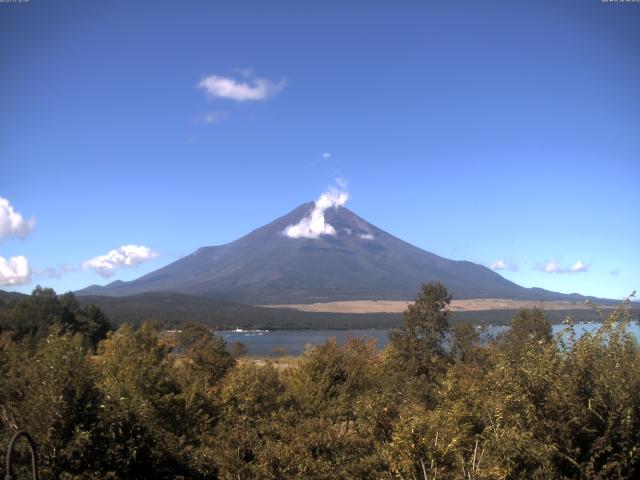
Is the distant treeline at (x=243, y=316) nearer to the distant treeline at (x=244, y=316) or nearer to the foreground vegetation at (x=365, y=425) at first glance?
the distant treeline at (x=244, y=316)

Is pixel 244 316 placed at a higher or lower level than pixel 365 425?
lower

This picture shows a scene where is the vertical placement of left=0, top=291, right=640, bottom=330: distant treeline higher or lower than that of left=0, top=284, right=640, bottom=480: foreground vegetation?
lower

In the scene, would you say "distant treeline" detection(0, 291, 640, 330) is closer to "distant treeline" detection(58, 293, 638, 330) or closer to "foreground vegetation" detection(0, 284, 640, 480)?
"distant treeline" detection(58, 293, 638, 330)

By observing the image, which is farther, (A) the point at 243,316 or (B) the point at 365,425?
(A) the point at 243,316

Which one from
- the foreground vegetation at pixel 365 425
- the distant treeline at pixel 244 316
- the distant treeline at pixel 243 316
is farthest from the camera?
the distant treeline at pixel 243 316

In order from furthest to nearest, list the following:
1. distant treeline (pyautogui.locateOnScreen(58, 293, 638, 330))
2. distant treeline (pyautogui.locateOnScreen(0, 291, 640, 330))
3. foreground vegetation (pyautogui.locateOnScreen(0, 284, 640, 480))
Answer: distant treeline (pyautogui.locateOnScreen(58, 293, 638, 330))
distant treeline (pyautogui.locateOnScreen(0, 291, 640, 330))
foreground vegetation (pyautogui.locateOnScreen(0, 284, 640, 480))

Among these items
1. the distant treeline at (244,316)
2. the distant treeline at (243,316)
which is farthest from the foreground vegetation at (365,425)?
the distant treeline at (243,316)

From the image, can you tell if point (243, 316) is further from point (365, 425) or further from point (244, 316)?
point (365, 425)

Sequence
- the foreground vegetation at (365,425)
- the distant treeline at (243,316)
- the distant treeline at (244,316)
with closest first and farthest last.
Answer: the foreground vegetation at (365,425)
the distant treeline at (244,316)
the distant treeline at (243,316)

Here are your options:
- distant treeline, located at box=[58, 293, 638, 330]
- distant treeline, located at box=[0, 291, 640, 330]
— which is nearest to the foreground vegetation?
distant treeline, located at box=[0, 291, 640, 330]

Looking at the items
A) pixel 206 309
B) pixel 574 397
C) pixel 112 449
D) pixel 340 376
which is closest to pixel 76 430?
pixel 112 449

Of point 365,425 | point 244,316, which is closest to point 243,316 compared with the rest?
point 244,316

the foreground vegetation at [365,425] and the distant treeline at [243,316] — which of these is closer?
the foreground vegetation at [365,425]

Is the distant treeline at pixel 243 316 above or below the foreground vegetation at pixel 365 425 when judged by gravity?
below
